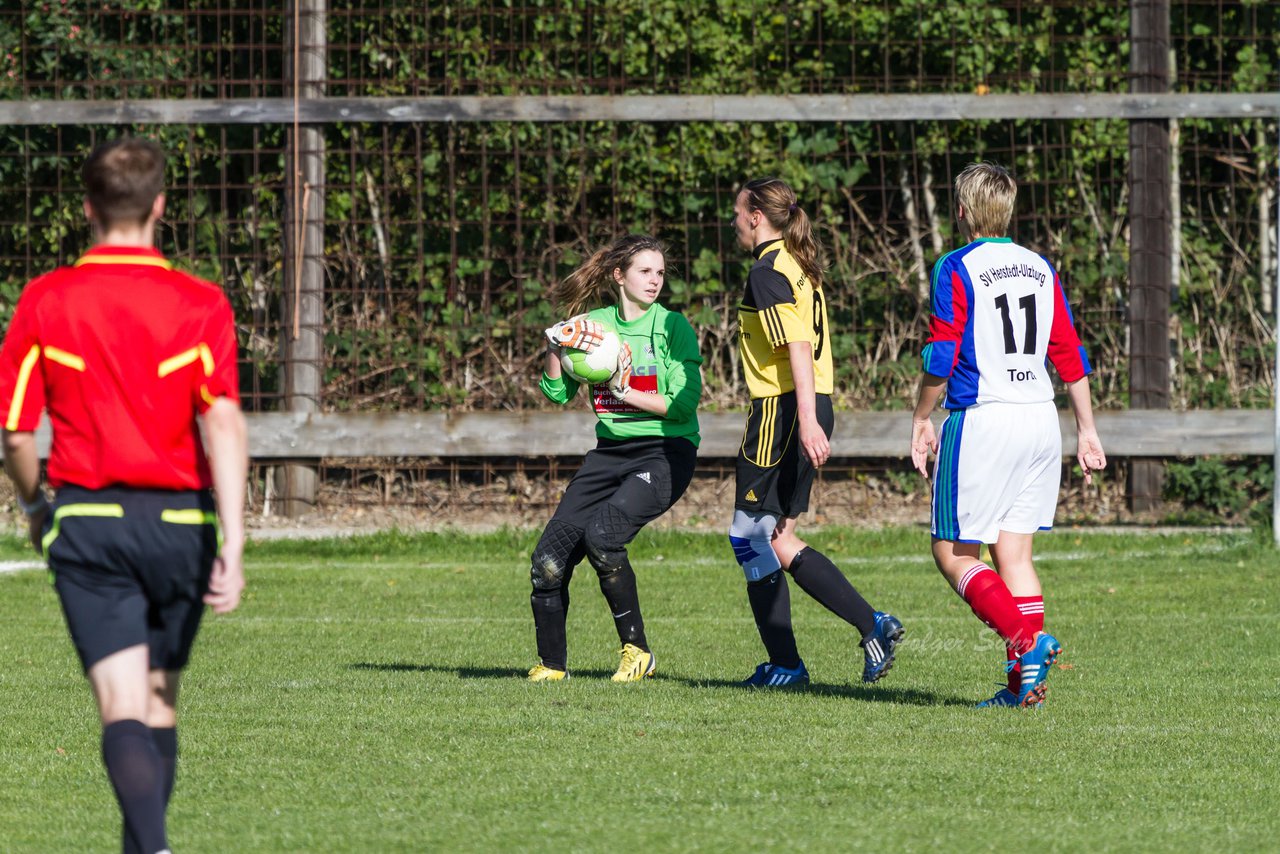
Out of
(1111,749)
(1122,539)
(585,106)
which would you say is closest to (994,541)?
(1111,749)

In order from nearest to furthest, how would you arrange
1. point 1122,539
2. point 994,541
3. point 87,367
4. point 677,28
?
point 87,367, point 994,541, point 1122,539, point 677,28

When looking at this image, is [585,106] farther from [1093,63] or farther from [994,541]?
[994,541]

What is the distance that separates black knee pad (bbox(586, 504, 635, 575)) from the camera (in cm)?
655

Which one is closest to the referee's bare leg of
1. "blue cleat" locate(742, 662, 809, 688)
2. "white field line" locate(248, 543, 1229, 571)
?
"blue cleat" locate(742, 662, 809, 688)

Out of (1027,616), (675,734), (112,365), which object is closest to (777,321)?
(1027,616)

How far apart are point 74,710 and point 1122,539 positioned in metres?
7.63

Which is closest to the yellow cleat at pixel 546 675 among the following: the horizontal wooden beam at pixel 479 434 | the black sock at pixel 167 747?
the black sock at pixel 167 747

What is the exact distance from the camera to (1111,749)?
5.17 m

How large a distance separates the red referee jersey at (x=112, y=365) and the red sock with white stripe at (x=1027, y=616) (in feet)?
10.6

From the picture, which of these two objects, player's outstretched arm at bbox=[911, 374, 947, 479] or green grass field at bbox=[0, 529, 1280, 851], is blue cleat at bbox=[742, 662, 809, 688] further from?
player's outstretched arm at bbox=[911, 374, 947, 479]

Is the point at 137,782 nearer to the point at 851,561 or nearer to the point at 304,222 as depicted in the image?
the point at 851,561

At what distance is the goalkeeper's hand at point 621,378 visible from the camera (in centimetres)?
656

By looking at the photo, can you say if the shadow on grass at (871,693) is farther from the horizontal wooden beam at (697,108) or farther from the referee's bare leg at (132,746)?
the horizontal wooden beam at (697,108)

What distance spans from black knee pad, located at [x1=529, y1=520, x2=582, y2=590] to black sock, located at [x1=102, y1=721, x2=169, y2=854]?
3213 millimetres
